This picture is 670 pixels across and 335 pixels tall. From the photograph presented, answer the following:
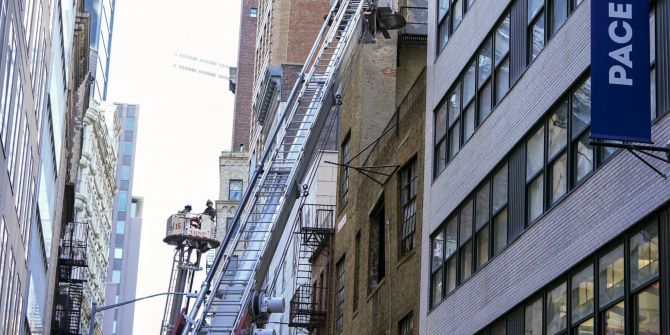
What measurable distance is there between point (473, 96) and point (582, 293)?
935cm

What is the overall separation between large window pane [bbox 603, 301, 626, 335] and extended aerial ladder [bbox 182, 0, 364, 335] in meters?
12.8

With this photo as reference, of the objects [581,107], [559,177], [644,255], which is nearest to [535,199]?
[559,177]

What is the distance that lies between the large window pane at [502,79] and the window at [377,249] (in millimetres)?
11947

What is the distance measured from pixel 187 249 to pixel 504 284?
7334 centimetres

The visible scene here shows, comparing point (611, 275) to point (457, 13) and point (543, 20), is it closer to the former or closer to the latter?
point (543, 20)

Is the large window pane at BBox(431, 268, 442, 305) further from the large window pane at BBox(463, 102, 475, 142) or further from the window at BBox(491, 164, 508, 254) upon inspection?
the window at BBox(491, 164, 508, 254)

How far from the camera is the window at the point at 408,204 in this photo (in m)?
36.0

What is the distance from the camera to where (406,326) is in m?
35.6

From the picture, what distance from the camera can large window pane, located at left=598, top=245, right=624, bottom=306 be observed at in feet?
67.2

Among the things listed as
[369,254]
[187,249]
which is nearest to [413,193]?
[369,254]

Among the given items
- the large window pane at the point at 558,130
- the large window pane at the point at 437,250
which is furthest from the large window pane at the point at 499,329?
the large window pane at the point at 437,250

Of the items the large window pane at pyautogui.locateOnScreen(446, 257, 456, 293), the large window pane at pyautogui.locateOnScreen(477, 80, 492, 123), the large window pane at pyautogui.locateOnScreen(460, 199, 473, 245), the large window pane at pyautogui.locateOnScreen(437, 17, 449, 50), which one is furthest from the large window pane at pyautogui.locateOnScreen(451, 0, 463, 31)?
the large window pane at pyautogui.locateOnScreen(446, 257, 456, 293)

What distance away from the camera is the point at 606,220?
69.2 feet

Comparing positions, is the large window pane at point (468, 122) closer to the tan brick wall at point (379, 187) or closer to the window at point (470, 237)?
the window at point (470, 237)
